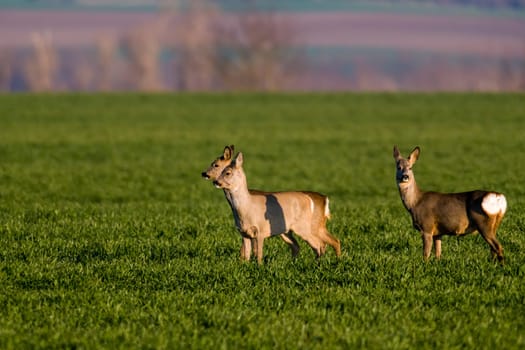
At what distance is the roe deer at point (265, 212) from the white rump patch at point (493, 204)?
2.03 m

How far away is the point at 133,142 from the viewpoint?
4047 cm

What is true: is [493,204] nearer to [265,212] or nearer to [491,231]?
[491,231]

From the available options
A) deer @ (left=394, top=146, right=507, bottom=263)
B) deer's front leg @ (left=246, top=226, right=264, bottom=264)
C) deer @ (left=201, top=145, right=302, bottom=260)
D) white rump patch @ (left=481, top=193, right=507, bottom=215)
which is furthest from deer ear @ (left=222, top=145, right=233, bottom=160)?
white rump patch @ (left=481, top=193, right=507, bottom=215)

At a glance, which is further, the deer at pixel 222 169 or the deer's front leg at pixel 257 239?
the deer's front leg at pixel 257 239

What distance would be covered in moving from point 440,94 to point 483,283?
6496 centimetres

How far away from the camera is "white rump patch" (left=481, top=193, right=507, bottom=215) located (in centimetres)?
1055

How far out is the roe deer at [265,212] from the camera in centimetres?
1107

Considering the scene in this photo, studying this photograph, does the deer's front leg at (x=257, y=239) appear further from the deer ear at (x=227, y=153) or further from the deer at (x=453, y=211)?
the deer at (x=453, y=211)

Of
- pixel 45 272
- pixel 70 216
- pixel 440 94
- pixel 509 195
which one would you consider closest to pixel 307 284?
pixel 45 272

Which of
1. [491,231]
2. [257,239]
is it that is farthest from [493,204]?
[257,239]

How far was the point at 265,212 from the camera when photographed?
11.2 meters

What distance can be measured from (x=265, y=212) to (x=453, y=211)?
2148 mm

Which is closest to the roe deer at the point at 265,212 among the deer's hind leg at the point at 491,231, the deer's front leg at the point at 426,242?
the deer's front leg at the point at 426,242

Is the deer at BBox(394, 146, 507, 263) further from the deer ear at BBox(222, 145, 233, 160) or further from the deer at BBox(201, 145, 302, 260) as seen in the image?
the deer ear at BBox(222, 145, 233, 160)
